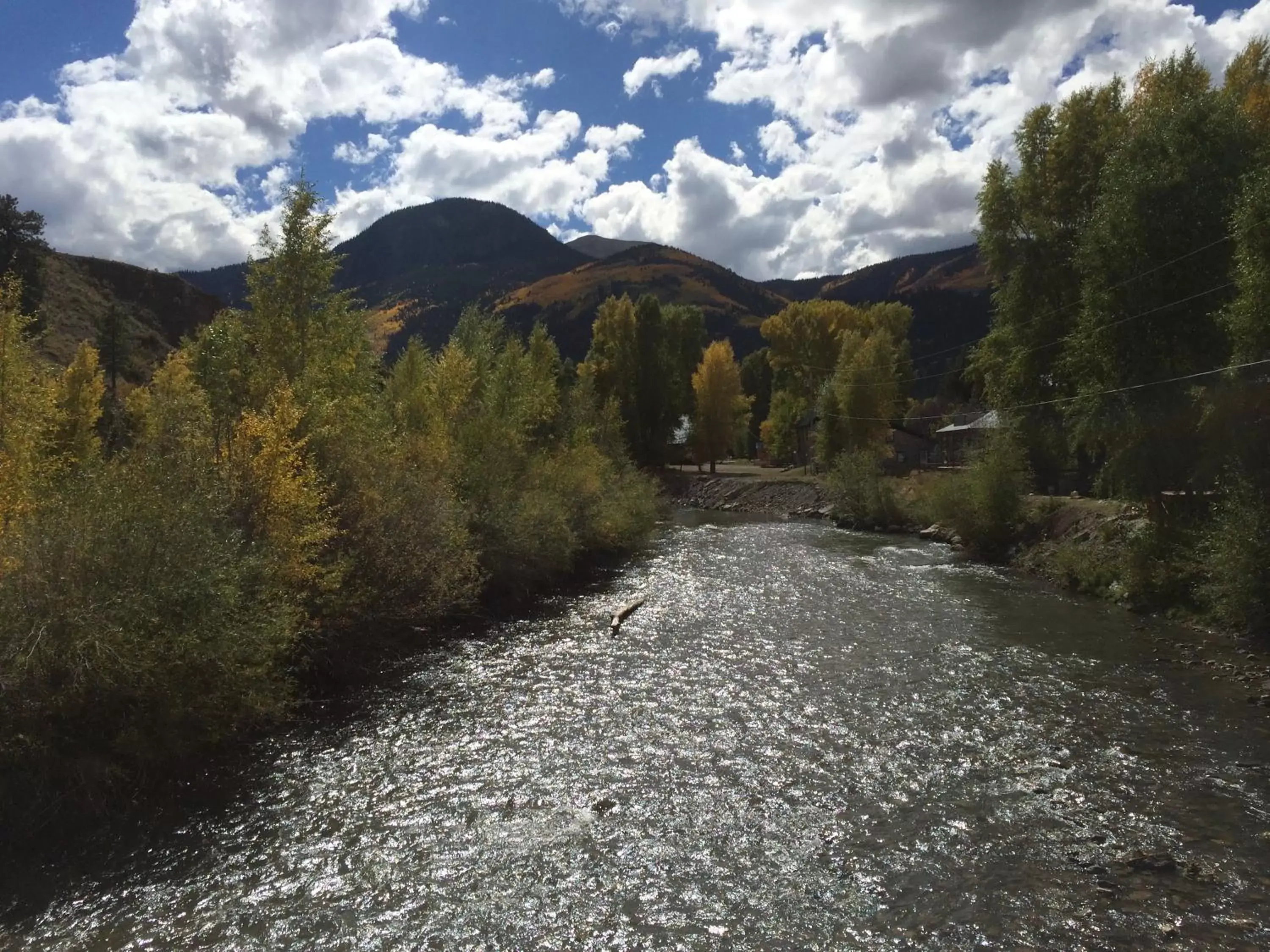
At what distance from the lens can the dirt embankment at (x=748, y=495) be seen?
6200cm

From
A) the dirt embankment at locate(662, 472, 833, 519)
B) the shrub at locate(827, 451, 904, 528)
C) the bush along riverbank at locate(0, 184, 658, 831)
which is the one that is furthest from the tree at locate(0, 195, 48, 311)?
the shrub at locate(827, 451, 904, 528)

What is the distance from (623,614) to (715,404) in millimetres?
57278

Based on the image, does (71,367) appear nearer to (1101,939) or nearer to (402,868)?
(402,868)

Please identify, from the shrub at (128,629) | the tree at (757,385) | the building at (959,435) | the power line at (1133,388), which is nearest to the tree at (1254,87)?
the power line at (1133,388)

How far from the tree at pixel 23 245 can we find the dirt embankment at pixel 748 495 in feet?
187

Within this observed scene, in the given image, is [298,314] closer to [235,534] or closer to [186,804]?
[235,534]

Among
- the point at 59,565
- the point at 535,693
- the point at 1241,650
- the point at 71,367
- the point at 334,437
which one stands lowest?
the point at 1241,650

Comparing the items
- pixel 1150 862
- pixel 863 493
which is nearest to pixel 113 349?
pixel 863 493

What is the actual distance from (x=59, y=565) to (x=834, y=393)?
60.3 meters

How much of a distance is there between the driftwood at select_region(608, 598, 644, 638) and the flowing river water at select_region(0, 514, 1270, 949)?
3.15 meters

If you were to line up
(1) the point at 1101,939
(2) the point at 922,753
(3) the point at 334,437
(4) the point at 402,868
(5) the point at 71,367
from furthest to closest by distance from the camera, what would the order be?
Answer: (5) the point at 71,367 → (3) the point at 334,437 → (2) the point at 922,753 → (4) the point at 402,868 → (1) the point at 1101,939

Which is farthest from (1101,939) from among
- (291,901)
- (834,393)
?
(834,393)

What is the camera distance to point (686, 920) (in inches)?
354

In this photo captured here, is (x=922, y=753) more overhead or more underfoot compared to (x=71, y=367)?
more underfoot
